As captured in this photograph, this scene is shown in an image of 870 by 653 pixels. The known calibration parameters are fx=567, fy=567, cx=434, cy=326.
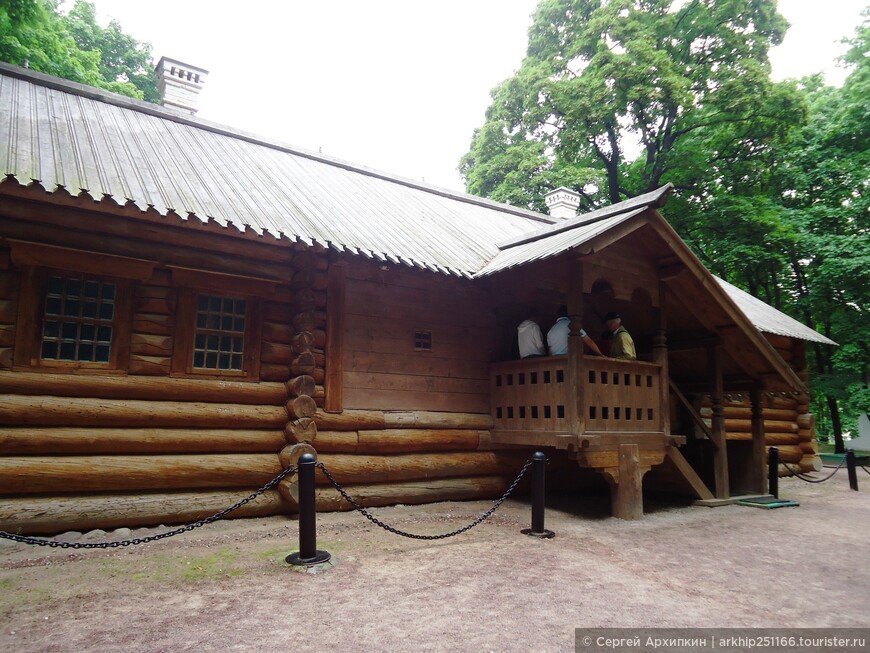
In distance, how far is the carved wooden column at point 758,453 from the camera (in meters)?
10.8

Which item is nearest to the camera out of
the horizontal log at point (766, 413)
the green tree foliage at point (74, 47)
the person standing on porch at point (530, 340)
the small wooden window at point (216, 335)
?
the small wooden window at point (216, 335)

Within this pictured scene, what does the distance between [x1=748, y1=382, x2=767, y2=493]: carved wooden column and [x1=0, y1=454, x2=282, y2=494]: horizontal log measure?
29.0ft

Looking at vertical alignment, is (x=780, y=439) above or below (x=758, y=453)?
below

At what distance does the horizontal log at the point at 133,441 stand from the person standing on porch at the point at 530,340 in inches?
156

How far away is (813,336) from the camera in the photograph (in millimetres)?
16109

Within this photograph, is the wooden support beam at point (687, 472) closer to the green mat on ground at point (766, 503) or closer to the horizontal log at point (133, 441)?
the green mat on ground at point (766, 503)

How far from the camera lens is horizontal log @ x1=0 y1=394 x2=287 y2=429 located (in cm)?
620

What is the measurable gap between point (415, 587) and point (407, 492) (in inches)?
144

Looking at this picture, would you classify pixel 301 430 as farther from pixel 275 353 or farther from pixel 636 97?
pixel 636 97

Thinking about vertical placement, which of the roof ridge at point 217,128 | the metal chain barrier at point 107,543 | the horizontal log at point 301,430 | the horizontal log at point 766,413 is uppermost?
the roof ridge at point 217,128

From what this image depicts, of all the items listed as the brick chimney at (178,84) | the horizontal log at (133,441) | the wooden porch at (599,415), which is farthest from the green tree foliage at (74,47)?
the wooden porch at (599,415)

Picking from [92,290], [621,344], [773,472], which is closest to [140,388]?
[92,290]

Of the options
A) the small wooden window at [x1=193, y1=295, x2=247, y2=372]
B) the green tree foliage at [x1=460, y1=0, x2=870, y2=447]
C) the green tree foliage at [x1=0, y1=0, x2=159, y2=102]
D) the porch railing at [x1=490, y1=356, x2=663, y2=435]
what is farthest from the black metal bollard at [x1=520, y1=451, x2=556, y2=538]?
the green tree foliage at [x1=460, y1=0, x2=870, y2=447]

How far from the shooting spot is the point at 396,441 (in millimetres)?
8547
